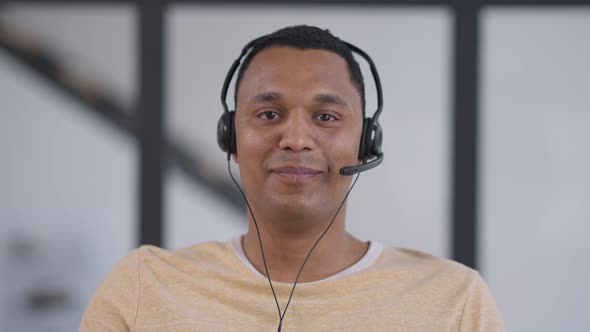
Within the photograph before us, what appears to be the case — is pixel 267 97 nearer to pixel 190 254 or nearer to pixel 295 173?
pixel 295 173

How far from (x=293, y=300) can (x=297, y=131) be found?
1.18ft

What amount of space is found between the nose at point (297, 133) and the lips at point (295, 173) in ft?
0.14

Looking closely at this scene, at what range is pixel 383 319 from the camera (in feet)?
4.56

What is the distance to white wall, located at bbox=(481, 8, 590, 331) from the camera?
277cm

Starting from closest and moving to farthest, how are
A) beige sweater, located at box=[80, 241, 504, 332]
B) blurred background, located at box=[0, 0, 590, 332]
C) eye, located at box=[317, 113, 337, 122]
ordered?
beige sweater, located at box=[80, 241, 504, 332] < eye, located at box=[317, 113, 337, 122] < blurred background, located at box=[0, 0, 590, 332]

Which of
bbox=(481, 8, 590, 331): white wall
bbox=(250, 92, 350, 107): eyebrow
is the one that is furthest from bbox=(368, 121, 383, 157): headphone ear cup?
bbox=(481, 8, 590, 331): white wall

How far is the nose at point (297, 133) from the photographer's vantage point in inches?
56.1

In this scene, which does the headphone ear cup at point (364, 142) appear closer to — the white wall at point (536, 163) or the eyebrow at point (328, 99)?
the eyebrow at point (328, 99)

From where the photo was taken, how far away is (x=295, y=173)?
1.42m

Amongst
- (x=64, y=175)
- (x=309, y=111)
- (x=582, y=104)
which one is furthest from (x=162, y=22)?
(x=582, y=104)

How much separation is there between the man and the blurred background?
1.21m

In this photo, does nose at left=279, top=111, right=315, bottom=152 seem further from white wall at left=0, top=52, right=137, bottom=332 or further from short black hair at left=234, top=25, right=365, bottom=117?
white wall at left=0, top=52, right=137, bottom=332

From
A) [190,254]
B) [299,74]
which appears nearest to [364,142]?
[299,74]

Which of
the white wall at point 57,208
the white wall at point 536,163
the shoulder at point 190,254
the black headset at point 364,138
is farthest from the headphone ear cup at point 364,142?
the white wall at point 57,208
